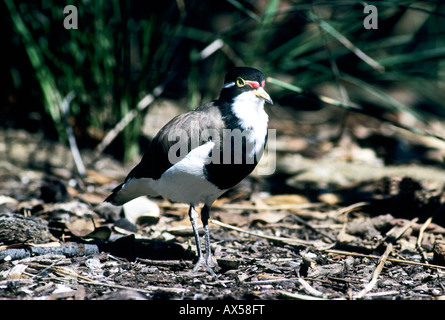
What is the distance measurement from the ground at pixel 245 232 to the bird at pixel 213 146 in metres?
0.29

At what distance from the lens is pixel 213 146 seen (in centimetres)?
292

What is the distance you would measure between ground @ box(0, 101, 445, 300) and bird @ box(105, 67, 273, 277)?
0.29 meters

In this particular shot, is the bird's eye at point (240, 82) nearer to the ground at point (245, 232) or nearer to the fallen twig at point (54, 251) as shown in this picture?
the ground at point (245, 232)

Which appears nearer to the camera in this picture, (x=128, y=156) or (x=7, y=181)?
(x=7, y=181)

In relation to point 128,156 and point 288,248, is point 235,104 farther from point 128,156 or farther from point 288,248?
point 128,156

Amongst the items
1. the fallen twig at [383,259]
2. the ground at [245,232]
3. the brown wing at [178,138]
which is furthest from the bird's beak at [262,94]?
the fallen twig at [383,259]

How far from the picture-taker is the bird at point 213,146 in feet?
9.63

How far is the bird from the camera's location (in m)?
2.94

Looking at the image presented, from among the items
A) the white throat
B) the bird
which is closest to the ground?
the bird

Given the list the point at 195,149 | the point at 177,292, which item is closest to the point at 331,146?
the point at 195,149

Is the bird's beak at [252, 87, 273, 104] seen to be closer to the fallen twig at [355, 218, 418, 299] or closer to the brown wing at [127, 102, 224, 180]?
the brown wing at [127, 102, 224, 180]

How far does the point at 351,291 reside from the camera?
2.60m

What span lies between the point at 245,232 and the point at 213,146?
2.40 feet

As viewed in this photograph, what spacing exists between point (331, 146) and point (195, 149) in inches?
114
